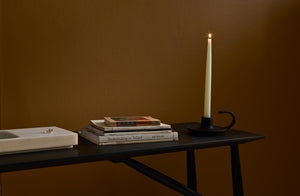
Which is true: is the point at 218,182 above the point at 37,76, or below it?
below

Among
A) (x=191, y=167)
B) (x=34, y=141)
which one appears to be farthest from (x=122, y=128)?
(x=191, y=167)

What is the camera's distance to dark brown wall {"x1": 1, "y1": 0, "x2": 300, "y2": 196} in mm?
1387

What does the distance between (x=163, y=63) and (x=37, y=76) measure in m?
0.60

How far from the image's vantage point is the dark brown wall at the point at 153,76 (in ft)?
4.55

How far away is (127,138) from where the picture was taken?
3.37 ft

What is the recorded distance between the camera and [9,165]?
0.78 meters

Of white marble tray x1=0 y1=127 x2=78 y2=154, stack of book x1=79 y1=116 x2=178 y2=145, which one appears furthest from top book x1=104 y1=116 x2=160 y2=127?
white marble tray x1=0 y1=127 x2=78 y2=154

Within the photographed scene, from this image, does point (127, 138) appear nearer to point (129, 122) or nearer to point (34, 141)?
point (129, 122)

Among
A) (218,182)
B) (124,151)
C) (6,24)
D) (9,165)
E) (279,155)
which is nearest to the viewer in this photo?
(9,165)

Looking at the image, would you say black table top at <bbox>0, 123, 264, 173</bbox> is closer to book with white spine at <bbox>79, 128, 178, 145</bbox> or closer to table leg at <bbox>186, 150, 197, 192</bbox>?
book with white spine at <bbox>79, 128, 178, 145</bbox>

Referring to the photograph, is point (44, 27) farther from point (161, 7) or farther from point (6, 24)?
point (161, 7)

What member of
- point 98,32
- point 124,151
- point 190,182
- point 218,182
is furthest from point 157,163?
point 124,151

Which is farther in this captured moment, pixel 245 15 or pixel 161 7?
pixel 245 15

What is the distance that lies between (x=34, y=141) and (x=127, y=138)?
0.88 ft
